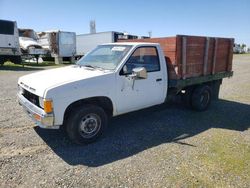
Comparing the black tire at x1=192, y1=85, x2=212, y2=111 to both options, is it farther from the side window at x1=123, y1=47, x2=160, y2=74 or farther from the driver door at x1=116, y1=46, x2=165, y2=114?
the side window at x1=123, y1=47, x2=160, y2=74

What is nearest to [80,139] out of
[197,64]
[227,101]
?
[197,64]

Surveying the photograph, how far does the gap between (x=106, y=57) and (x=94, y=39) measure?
2305cm

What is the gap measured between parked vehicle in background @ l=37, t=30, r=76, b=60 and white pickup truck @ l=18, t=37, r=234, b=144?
1803cm

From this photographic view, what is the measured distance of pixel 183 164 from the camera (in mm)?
4031

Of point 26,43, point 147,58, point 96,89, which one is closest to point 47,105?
point 96,89

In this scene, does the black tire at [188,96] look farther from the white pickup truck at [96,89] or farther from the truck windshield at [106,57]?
the truck windshield at [106,57]

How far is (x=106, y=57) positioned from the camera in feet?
Answer: 17.3

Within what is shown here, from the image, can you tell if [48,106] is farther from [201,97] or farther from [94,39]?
[94,39]

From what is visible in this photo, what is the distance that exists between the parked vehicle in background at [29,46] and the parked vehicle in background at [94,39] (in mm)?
5422

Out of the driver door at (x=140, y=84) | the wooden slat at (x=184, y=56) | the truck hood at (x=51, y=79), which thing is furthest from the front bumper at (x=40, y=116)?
the wooden slat at (x=184, y=56)

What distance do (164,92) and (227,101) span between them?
12.1ft

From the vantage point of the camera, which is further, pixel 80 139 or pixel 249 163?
pixel 80 139

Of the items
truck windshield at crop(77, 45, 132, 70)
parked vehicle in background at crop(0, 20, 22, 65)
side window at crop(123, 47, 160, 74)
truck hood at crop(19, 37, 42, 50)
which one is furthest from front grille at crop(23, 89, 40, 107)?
truck hood at crop(19, 37, 42, 50)

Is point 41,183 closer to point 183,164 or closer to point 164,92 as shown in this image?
point 183,164
